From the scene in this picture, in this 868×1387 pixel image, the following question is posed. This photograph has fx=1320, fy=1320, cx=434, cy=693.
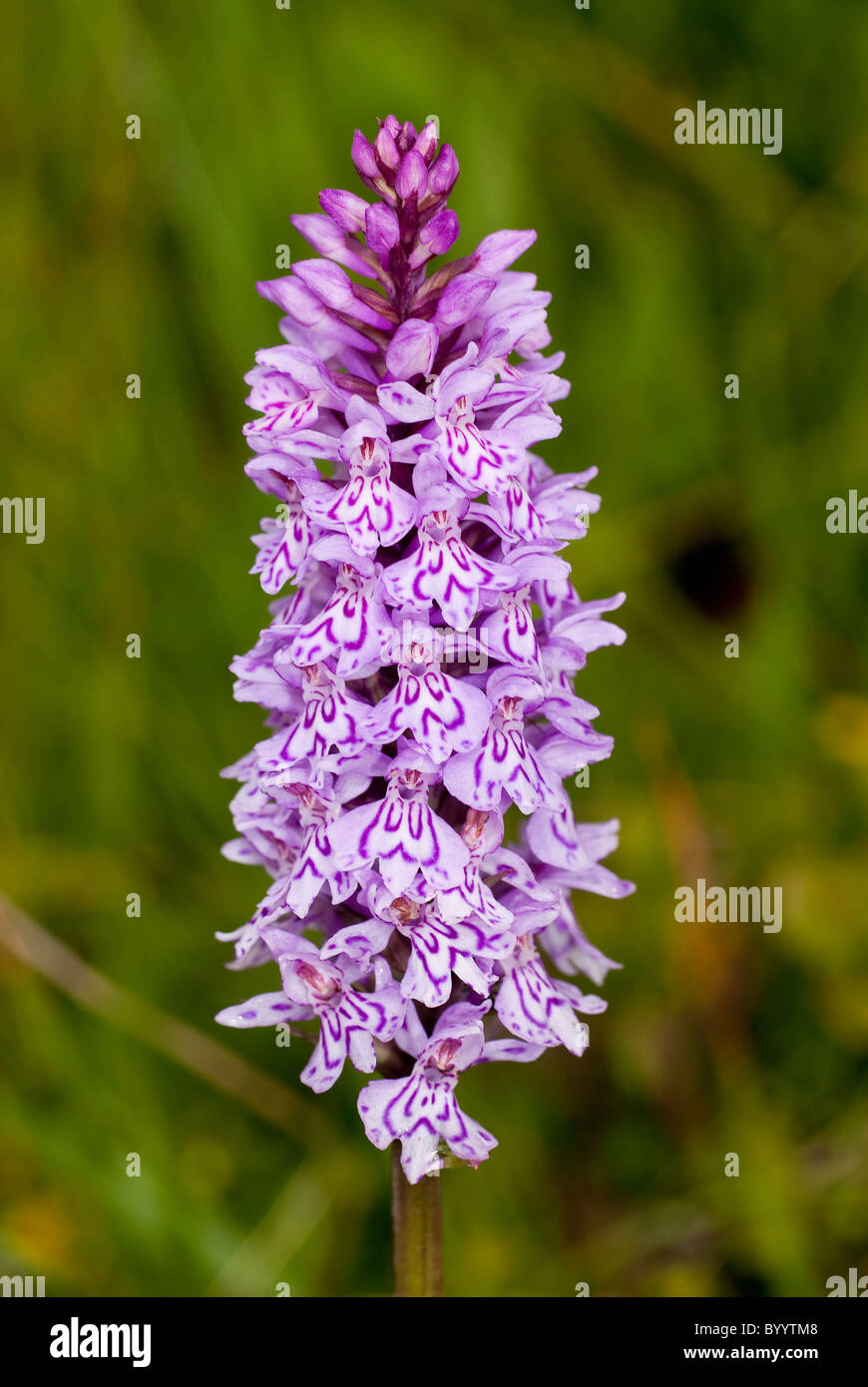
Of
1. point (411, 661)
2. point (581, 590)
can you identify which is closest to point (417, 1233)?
point (411, 661)

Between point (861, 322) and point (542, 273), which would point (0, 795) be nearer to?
point (542, 273)

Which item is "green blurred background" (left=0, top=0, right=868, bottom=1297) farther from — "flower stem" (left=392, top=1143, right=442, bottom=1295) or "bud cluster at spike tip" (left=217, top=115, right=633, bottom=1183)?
"bud cluster at spike tip" (left=217, top=115, right=633, bottom=1183)

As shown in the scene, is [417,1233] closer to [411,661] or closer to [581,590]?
[411,661]

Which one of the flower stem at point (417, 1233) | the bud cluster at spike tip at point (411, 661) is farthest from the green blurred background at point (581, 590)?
the bud cluster at spike tip at point (411, 661)

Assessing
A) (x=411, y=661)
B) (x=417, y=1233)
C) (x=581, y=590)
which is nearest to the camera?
(x=411, y=661)

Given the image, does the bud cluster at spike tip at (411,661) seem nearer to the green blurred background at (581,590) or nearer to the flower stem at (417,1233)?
the flower stem at (417,1233)

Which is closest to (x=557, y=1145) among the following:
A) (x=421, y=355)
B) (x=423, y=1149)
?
(x=423, y=1149)
